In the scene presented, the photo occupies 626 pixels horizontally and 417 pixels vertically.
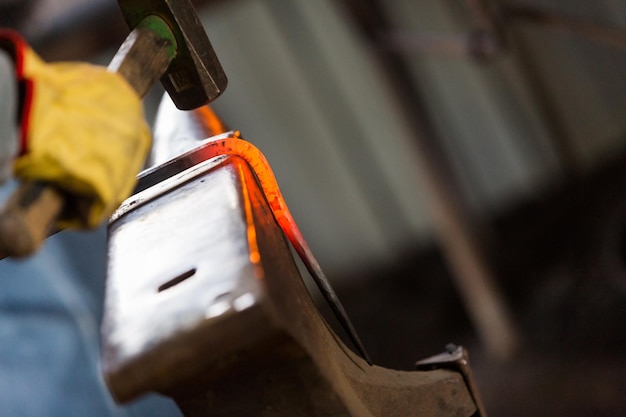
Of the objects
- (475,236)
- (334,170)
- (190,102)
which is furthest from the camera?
(334,170)

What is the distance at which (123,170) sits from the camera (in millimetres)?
651

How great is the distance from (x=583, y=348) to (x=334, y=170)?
1.86 meters

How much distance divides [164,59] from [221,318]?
0.41m

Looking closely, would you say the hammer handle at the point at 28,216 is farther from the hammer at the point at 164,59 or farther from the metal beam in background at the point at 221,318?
the metal beam in background at the point at 221,318

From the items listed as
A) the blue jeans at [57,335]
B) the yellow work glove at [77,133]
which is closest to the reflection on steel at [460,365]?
the yellow work glove at [77,133]

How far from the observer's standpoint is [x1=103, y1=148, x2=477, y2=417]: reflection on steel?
630 mm

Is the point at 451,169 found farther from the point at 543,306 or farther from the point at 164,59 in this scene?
the point at 164,59

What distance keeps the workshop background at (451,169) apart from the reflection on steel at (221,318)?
2.73 m

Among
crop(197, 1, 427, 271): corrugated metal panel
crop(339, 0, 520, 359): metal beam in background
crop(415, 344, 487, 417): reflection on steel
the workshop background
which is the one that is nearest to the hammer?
crop(415, 344, 487, 417): reflection on steel

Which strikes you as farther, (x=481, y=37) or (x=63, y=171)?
(x=481, y=37)

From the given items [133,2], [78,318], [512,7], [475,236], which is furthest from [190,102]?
[475,236]

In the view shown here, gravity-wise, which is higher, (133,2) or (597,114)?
(133,2)

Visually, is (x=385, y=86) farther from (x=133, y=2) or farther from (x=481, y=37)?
(x=133, y=2)

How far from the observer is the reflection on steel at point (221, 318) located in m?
0.63
